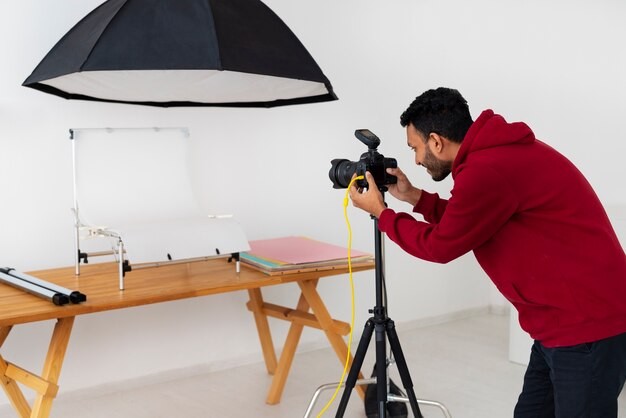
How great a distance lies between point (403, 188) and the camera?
2178 mm

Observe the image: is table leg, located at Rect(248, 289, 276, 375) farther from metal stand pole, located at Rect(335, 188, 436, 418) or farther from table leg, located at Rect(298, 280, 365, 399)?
metal stand pole, located at Rect(335, 188, 436, 418)

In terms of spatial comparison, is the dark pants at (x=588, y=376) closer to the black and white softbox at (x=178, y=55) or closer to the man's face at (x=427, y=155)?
the man's face at (x=427, y=155)

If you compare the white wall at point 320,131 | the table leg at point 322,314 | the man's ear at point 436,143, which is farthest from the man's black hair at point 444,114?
the white wall at point 320,131

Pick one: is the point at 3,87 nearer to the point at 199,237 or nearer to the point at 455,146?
the point at 199,237

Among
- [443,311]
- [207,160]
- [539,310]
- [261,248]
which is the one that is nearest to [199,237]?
[261,248]

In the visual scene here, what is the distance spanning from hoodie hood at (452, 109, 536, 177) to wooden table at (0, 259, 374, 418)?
3.55 feet

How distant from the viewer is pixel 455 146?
1943 millimetres

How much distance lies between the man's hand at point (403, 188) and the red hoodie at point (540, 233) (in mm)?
334

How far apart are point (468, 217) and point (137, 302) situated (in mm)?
1149

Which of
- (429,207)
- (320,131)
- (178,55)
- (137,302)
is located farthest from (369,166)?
(320,131)

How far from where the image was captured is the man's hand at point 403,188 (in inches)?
84.8

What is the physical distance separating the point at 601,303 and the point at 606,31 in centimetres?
277

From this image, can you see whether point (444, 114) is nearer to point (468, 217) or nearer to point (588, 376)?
point (468, 217)

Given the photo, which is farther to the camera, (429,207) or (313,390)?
(313,390)
